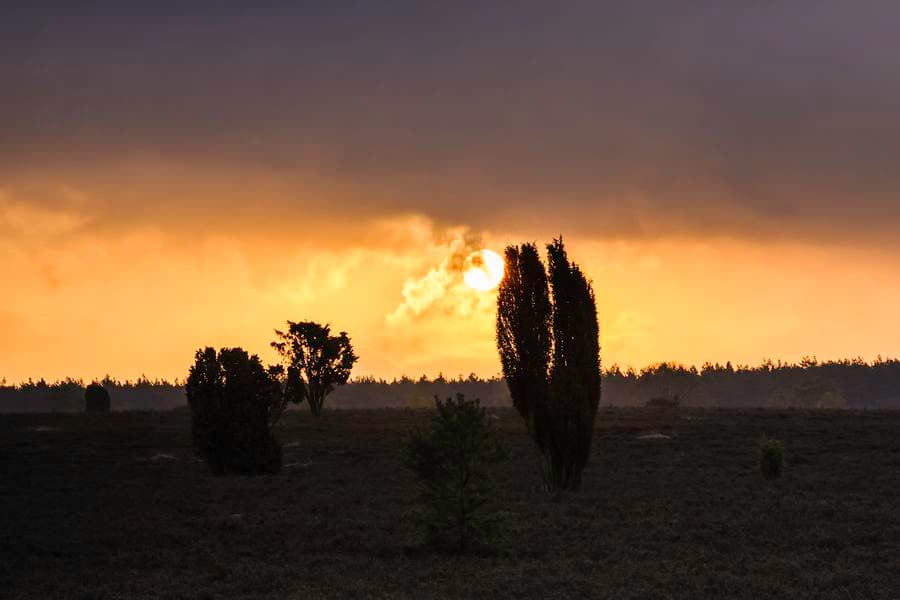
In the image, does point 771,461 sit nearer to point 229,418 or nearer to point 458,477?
point 458,477

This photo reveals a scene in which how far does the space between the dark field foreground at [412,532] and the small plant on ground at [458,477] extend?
1.04 m

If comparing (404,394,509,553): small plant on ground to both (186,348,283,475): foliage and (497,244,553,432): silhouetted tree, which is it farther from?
(186,348,283,475): foliage

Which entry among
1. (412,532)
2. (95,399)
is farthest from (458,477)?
(95,399)

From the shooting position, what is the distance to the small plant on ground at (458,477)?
2950cm

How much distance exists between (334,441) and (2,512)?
2711 centimetres

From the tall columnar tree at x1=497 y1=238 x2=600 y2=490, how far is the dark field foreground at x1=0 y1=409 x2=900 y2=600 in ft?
7.80

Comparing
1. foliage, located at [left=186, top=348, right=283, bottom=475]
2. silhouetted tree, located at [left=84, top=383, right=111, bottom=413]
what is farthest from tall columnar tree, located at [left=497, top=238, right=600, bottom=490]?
silhouetted tree, located at [left=84, top=383, right=111, bottom=413]

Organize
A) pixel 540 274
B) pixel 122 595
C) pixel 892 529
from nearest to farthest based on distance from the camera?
pixel 122 595 → pixel 892 529 → pixel 540 274

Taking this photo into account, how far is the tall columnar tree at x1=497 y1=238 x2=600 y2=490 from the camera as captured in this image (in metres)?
40.8

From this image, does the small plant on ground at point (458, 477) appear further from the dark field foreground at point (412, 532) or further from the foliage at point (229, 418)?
the foliage at point (229, 418)

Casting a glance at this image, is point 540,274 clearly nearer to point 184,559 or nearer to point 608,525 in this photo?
point 608,525

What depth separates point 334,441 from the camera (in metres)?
63.3

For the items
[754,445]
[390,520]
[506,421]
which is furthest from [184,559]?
[506,421]

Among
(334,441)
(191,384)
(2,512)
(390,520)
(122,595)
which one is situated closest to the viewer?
(122,595)
